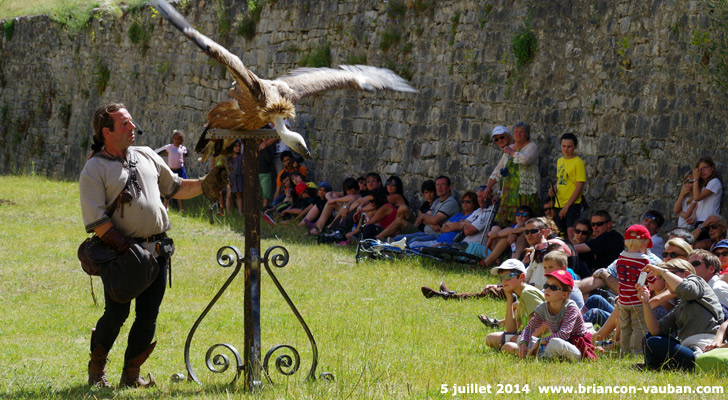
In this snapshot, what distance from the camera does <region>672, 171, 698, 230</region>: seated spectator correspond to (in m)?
8.07

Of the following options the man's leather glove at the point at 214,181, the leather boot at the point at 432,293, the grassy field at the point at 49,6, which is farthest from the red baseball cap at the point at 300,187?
the man's leather glove at the point at 214,181

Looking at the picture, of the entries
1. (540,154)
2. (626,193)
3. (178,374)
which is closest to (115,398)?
(178,374)

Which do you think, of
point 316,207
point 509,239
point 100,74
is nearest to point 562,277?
point 509,239

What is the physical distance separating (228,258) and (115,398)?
0.90 metres

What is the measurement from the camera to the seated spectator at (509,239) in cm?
906

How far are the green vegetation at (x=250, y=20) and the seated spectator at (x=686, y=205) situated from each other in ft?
32.8

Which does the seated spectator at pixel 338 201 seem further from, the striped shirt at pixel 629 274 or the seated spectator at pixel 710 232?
the striped shirt at pixel 629 274

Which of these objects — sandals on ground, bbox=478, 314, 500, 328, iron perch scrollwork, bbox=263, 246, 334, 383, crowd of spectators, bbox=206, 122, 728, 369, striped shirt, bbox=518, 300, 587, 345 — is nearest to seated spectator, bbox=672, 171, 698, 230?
crowd of spectators, bbox=206, 122, 728, 369

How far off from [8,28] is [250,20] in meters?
11.4

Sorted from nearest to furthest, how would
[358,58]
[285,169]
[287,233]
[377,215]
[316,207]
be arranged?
[377,215] → [287,233] → [316,207] → [358,58] → [285,169]

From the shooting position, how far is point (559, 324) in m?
5.42

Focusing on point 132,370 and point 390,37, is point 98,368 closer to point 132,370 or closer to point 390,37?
point 132,370

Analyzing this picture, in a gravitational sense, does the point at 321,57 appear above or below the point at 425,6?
below

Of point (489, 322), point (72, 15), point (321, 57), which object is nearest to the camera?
point (489, 322)
